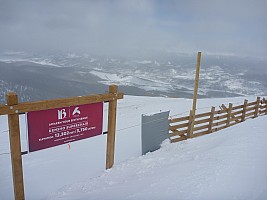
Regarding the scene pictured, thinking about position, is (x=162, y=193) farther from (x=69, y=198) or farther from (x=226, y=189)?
(x=69, y=198)

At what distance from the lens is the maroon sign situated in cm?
412

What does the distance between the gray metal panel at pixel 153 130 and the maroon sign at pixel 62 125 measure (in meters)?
2.22

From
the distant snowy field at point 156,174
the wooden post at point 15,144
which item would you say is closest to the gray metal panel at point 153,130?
the distant snowy field at point 156,174

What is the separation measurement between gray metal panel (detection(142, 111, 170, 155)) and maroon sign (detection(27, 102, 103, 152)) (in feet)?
7.29

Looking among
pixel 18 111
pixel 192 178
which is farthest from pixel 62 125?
pixel 192 178

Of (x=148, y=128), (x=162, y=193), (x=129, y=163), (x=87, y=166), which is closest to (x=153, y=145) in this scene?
(x=148, y=128)

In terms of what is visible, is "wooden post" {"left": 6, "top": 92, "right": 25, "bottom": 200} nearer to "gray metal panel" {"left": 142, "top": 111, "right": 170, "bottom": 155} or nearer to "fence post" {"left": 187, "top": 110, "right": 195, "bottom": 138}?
"gray metal panel" {"left": 142, "top": 111, "right": 170, "bottom": 155}

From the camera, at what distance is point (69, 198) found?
14.4 feet

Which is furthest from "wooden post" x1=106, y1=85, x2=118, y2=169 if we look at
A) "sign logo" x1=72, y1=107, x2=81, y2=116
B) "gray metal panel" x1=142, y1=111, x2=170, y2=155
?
"gray metal panel" x1=142, y1=111, x2=170, y2=155

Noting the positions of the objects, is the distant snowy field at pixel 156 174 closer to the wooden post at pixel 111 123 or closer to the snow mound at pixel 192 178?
the snow mound at pixel 192 178

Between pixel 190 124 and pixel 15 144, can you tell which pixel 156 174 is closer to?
pixel 15 144

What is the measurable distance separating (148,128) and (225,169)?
3.25 meters

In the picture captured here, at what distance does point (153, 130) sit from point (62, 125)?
11.6ft

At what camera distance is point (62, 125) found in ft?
14.6
